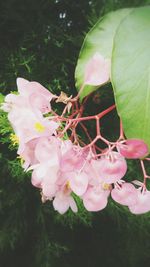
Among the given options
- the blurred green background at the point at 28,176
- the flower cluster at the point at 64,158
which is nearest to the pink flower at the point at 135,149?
the flower cluster at the point at 64,158

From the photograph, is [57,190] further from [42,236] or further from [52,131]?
[42,236]

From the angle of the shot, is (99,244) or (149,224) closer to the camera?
(149,224)

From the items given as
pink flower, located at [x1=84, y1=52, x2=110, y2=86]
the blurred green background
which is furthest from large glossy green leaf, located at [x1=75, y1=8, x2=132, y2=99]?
the blurred green background

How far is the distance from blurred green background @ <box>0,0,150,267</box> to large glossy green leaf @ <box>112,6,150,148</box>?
0.42 m

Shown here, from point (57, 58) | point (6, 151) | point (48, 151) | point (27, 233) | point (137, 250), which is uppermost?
point (48, 151)

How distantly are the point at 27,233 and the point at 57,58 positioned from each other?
0.44m

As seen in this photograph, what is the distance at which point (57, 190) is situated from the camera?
0.45m

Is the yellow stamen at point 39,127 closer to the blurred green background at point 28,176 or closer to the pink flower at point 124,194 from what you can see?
the pink flower at point 124,194

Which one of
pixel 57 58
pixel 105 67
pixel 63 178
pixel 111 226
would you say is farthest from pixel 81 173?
pixel 111 226

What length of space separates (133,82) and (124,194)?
0.40 ft

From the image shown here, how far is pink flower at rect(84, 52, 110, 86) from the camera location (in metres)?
0.47

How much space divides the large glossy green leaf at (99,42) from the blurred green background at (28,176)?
0.89ft

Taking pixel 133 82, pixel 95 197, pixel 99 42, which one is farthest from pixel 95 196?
pixel 99 42

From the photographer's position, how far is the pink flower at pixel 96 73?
0.47 meters
